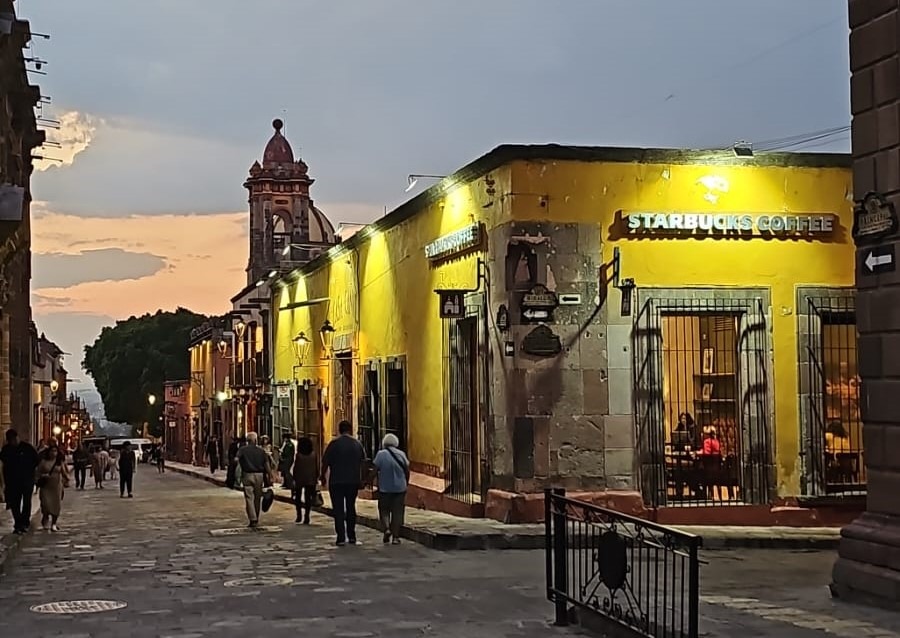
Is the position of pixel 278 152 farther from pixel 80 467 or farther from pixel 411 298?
pixel 411 298

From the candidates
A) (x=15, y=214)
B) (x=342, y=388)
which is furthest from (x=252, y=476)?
(x=342, y=388)

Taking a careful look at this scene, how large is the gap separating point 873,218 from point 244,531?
11.9 metres

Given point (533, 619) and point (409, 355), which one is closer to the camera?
point (533, 619)

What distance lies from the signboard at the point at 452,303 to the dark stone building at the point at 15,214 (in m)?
6.52

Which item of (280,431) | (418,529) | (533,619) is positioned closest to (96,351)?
(280,431)

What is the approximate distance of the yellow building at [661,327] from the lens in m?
17.5

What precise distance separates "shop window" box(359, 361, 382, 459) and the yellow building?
6044 millimetres

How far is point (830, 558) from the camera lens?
14984 millimetres

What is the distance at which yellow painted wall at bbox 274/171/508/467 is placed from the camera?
2036 cm

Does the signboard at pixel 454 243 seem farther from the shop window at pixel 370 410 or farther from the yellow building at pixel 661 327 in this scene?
the shop window at pixel 370 410

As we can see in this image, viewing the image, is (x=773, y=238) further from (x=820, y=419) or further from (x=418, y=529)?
(x=418, y=529)

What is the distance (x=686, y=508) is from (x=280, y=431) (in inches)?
816

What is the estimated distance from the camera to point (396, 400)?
24000 millimetres

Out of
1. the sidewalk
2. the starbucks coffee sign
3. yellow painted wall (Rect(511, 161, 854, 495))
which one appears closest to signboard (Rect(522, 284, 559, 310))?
yellow painted wall (Rect(511, 161, 854, 495))
